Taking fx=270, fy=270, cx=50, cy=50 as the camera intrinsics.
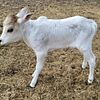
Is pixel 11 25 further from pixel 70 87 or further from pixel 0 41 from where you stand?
pixel 70 87

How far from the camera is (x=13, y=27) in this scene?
352 centimetres

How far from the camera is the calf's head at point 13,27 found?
349 cm

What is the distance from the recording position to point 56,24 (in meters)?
3.74

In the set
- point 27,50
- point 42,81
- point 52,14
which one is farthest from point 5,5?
point 42,81

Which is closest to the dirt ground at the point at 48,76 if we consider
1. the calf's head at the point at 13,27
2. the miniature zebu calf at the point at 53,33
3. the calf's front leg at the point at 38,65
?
the calf's front leg at the point at 38,65

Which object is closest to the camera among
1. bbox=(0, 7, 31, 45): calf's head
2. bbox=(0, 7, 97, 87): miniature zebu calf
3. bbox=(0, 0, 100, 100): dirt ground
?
bbox=(0, 7, 31, 45): calf's head

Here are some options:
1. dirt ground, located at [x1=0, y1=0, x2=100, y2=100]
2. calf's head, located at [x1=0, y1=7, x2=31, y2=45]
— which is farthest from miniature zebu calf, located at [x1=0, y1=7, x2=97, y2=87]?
dirt ground, located at [x1=0, y1=0, x2=100, y2=100]

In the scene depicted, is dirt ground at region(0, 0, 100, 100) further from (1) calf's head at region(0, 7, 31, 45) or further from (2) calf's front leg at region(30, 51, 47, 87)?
(1) calf's head at region(0, 7, 31, 45)

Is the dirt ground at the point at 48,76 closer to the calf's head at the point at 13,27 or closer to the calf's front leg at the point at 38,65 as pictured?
the calf's front leg at the point at 38,65

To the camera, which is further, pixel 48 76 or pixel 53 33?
pixel 48 76

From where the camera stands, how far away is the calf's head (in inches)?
137

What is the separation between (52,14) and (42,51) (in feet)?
9.73

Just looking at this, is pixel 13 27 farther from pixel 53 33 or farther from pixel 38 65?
pixel 38 65

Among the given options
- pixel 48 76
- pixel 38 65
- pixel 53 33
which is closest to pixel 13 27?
pixel 53 33
